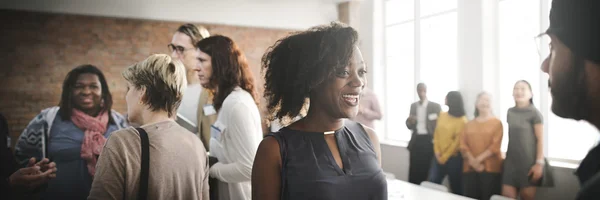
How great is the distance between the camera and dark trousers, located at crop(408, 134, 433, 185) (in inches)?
271

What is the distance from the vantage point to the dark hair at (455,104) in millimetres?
6432

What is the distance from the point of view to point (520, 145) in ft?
17.0

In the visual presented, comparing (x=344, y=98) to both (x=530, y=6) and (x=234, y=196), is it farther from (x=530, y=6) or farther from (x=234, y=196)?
(x=530, y=6)

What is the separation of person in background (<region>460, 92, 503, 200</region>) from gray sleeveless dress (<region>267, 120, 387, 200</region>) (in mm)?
4392

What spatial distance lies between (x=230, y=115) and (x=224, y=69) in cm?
33

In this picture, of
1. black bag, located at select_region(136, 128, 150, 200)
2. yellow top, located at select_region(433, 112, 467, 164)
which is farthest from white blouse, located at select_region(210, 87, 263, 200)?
yellow top, located at select_region(433, 112, 467, 164)

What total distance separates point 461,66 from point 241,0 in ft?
13.8

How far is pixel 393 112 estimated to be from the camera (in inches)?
375

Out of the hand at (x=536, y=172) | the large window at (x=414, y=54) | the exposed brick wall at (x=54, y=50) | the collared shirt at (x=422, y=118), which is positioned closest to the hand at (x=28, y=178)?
the exposed brick wall at (x=54, y=50)

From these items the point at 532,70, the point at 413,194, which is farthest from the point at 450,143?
the point at 413,194

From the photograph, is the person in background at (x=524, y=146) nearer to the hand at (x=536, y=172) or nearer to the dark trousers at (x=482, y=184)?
the hand at (x=536, y=172)

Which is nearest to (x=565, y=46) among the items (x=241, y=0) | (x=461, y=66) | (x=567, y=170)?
(x=567, y=170)

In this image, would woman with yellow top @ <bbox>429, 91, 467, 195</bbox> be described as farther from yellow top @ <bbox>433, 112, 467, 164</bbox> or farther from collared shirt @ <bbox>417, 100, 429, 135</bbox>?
collared shirt @ <bbox>417, 100, 429, 135</bbox>

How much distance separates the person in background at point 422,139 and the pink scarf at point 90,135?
14.4ft
